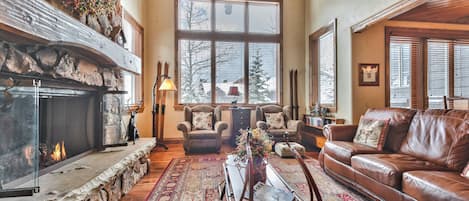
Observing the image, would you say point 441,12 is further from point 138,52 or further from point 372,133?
point 138,52

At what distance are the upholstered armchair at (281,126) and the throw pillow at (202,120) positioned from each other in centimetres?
102

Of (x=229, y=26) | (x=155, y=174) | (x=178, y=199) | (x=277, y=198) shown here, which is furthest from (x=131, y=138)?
(x=229, y=26)

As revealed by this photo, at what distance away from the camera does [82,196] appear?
1.76m

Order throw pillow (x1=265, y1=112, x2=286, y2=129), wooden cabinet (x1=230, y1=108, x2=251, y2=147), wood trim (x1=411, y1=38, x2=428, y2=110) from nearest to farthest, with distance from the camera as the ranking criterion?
wood trim (x1=411, y1=38, x2=428, y2=110) < throw pillow (x1=265, y1=112, x2=286, y2=129) < wooden cabinet (x1=230, y1=108, x2=251, y2=147)

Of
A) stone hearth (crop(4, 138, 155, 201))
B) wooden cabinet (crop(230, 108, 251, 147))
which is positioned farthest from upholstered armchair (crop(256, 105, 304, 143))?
stone hearth (crop(4, 138, 155, 201))

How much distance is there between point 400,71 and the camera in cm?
490

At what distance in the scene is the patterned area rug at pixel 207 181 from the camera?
8.81ft

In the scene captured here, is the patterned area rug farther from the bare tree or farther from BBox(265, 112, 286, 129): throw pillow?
the bare tree

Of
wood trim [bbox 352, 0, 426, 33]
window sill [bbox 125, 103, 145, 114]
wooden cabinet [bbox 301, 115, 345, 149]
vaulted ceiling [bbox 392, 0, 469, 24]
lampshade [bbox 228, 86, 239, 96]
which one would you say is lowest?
wooden cabinet [bbox 301, 115, 345, 149]

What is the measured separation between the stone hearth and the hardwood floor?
0.27ft

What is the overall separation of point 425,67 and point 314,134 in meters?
2.57

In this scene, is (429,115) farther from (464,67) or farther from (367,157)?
(464,67)

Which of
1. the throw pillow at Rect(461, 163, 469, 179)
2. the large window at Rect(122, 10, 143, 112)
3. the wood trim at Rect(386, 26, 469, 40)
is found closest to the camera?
the throw pillow at Rect(461, 163, 469, 179)

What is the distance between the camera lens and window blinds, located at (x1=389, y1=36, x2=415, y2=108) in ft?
15.9
